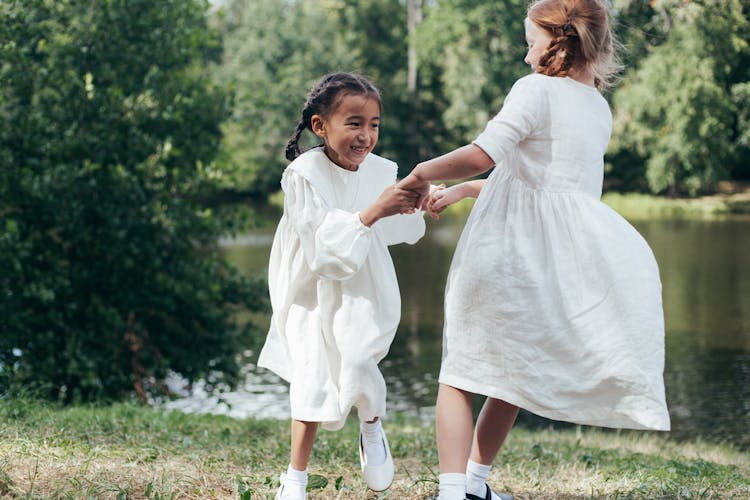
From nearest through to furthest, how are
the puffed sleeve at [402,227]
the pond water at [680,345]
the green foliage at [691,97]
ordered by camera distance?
1. the puffed sleeve at [402,227]
2. the pond water at [680,345]
3. the green foliage at [691,97]

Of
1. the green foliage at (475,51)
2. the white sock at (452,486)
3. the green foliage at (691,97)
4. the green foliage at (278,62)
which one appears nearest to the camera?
the white sock at (452,486)

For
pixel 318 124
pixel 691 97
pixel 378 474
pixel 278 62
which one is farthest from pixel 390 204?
pixel 278 62

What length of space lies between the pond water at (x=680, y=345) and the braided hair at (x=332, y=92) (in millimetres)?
5007

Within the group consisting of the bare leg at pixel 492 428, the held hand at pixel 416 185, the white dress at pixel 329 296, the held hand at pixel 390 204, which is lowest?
the bare leg at pixel 492 428

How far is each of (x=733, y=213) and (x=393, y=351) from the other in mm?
19191

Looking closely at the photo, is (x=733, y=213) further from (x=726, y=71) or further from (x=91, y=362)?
(x=91, y=362)

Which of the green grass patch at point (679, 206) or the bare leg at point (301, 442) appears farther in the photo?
the green grass patch at point (679, 206)

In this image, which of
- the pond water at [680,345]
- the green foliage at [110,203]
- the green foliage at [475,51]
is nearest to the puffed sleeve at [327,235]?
the green foliage at [110,203]

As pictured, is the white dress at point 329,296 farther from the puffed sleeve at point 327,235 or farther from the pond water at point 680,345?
the pond water at point 680,345

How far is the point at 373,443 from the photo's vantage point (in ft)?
10.1

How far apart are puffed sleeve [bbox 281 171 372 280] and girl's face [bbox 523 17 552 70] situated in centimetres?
78

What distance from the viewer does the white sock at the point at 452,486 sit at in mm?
2793

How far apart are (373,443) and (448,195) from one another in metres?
0.90

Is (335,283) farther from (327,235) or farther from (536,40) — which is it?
(536,40)
